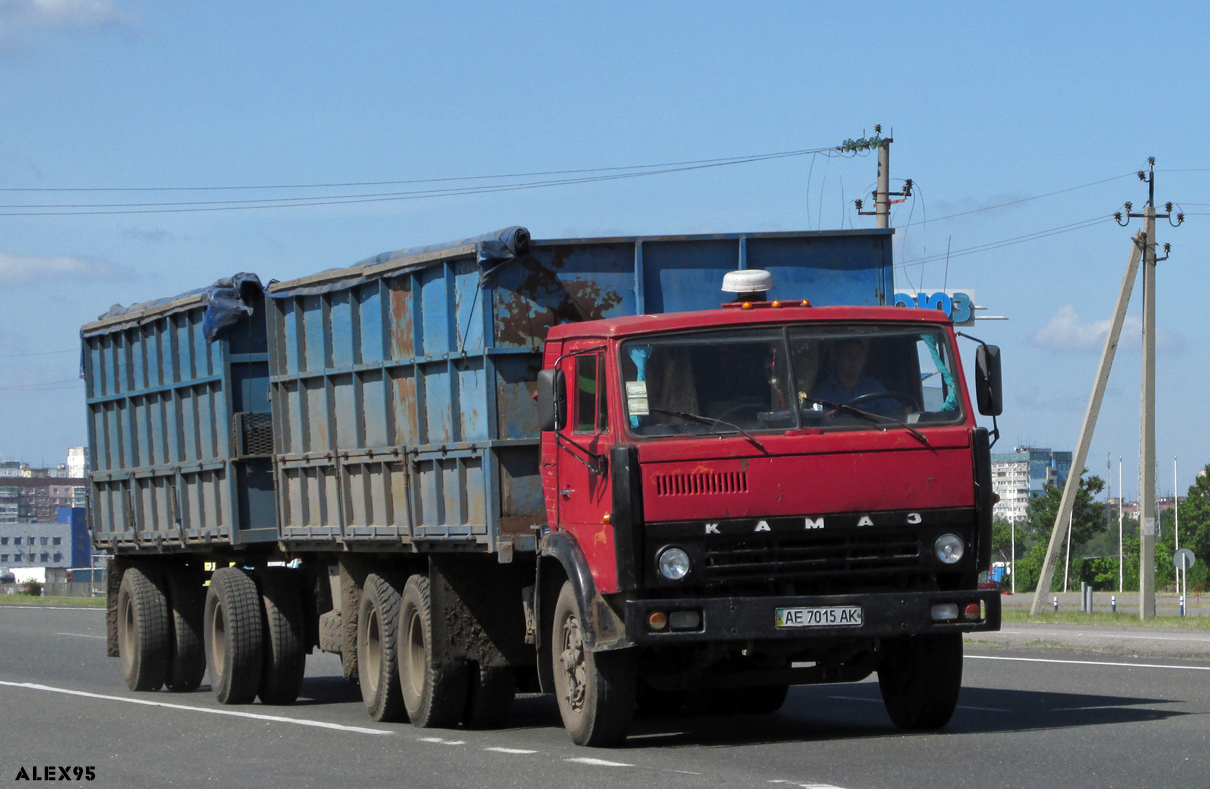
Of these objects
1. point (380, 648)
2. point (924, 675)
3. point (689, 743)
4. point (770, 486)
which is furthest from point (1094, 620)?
point (770, 486)

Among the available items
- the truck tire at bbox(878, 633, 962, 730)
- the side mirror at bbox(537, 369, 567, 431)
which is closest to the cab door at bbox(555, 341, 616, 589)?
the side mirror at bbox(537, 369, 567, 431)

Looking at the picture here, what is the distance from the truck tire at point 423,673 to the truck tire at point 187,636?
16.0 feet

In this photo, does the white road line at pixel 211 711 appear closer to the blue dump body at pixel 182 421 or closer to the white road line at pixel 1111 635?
the blue dump body at pixel 182 421

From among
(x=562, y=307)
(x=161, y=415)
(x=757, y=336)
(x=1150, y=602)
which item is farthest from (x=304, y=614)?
(x=1150, y=602)

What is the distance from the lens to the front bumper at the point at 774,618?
967 cm

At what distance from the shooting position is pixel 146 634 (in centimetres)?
1752

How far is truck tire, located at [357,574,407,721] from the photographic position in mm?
13242

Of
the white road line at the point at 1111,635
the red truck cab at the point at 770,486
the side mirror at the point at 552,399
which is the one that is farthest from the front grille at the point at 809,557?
the white road line at the point at 1111,635

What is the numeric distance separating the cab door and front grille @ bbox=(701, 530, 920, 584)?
1.99 feet

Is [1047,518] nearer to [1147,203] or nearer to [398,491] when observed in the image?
[1147,203]

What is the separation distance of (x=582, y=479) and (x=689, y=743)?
1876 mm

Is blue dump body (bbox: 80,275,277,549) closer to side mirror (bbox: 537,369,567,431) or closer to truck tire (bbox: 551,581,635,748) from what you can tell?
truck tire (bbox: 551,581,635,748)

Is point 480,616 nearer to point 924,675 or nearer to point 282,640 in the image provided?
point 924,675

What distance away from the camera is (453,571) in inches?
485
